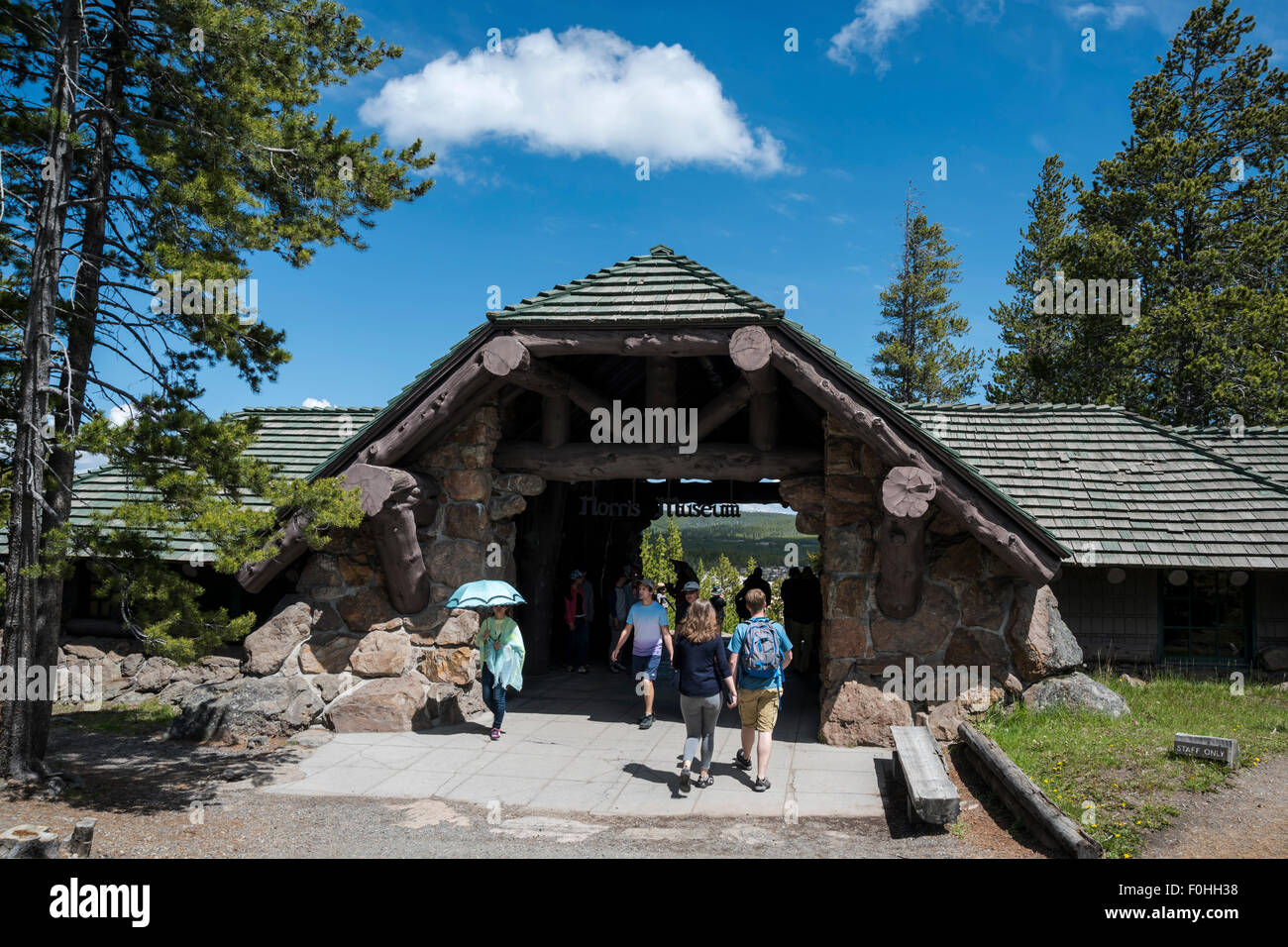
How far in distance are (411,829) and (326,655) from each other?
13.3 ft

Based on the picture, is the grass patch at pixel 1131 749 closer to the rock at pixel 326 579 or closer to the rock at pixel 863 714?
the rock at pixel 863 714

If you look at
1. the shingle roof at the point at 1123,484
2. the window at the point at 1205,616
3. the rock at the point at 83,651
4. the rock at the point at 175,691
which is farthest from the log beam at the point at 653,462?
the rock at the point at 83,651

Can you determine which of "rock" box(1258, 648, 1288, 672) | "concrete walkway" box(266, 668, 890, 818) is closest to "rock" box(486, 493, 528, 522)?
"concrete walkway" box(266, 668, 890, 818)

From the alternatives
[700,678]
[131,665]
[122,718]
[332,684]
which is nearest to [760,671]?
[700,678]

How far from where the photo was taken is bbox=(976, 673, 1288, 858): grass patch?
20.4 feet

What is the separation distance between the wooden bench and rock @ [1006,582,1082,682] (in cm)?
179

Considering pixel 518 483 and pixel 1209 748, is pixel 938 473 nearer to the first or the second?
pixel 1209 748

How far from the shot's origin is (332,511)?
300 inches

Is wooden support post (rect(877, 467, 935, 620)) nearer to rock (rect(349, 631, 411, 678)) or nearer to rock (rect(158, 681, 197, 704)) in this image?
rock (rect(349, 631, 411, 678))

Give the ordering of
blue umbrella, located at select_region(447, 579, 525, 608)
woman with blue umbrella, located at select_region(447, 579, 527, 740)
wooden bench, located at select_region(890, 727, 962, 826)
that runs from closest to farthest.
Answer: wooden bench, located at select_region(890, 727, 962, 826), blue umbrella, located at select_region(447, 579, 525, 608), woman with blue umbrella, located at select_region(447, 579, 527, 740)

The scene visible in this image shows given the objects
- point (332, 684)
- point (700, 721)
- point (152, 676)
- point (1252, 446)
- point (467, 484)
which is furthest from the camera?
point (1252, 446)

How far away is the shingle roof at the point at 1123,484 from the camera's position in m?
10.9

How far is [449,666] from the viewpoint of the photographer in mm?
9953
